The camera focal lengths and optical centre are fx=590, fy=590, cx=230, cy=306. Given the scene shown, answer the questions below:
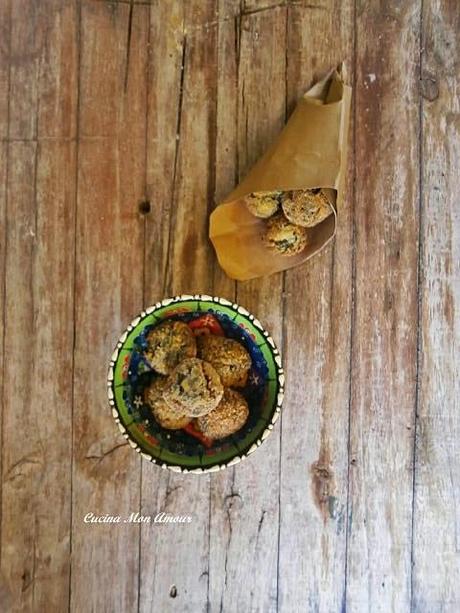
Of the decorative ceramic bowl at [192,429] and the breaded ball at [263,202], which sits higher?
the breaded ball at [263,202]

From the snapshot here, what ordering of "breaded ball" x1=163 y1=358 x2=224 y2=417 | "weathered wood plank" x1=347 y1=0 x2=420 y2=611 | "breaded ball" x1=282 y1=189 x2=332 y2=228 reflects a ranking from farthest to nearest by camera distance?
"weathered wood plank" x1=347 y1=0 x2=420 y2=611 → "breaded ball" x1=282 y1=189 x2=332 y2=228 → "breaded ball" x1=163 y1=358 x2=224 y2=417

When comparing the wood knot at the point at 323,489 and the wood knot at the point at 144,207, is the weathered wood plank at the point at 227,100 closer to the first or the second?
the wood knot at the point at 144,207

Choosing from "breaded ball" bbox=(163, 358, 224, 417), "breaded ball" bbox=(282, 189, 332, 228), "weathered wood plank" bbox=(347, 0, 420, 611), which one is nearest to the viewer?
"breaded ball" bbox=(163, 358, 224, 417)

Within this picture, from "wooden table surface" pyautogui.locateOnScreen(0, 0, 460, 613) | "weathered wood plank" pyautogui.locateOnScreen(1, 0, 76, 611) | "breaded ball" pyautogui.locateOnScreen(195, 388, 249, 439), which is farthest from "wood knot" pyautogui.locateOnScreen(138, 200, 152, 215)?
"breaded ball" pyautogui.locateOnScreen(195, 388, 249, 439)

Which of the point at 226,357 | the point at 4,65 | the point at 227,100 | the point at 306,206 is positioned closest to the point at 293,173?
the point at 306,206

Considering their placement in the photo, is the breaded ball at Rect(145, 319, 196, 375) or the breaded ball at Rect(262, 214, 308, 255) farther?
the breaded ball at Rect(262, 214, 308, 255)

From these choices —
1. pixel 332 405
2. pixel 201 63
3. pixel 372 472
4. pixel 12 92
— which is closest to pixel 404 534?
pixel 372 472

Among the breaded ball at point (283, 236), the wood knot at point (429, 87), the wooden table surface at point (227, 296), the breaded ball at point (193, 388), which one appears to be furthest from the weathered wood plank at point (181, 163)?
the wood knot at point (429, 87)

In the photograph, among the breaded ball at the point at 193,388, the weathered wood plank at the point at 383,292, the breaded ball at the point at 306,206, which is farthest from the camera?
the weathered wood plank at the point at 383,292

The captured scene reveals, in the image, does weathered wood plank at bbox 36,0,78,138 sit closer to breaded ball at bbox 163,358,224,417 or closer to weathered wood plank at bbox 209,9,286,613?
weathered wood plank at bbox 209,9,286,613
